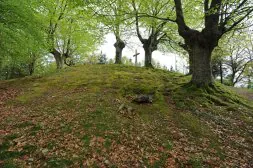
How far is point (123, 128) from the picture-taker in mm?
6340

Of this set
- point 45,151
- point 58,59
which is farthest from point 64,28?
point 45,151

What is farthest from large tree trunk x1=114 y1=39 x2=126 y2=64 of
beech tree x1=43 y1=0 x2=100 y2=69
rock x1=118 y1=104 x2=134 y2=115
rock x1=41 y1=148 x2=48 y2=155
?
rock x1=41 y1=148 x2=48 y2=155

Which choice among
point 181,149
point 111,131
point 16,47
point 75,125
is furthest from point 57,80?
point 181,149

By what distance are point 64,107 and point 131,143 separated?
353 centimetres

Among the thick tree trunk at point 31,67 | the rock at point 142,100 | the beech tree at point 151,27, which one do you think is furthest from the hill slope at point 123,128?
the thick tree trunk at point 31,67

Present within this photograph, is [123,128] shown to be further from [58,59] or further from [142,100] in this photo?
[58,59]

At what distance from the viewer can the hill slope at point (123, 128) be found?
5.01 meters

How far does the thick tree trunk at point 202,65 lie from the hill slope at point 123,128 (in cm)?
53

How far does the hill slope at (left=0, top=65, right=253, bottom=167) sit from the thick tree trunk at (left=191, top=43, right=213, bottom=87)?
1.73 ft

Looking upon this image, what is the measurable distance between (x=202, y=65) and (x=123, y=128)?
5.45 meters

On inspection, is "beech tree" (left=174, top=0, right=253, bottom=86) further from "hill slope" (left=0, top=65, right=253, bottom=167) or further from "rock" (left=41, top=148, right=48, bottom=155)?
"rock" (left=41, top=148, right=48, bottom=155)

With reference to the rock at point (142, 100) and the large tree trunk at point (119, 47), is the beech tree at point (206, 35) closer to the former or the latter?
the rock at point (142, 100)

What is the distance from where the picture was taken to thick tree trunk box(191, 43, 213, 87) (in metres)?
9.60

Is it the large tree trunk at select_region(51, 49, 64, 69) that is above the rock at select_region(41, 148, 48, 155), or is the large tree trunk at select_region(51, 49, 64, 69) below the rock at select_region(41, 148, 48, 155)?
above
